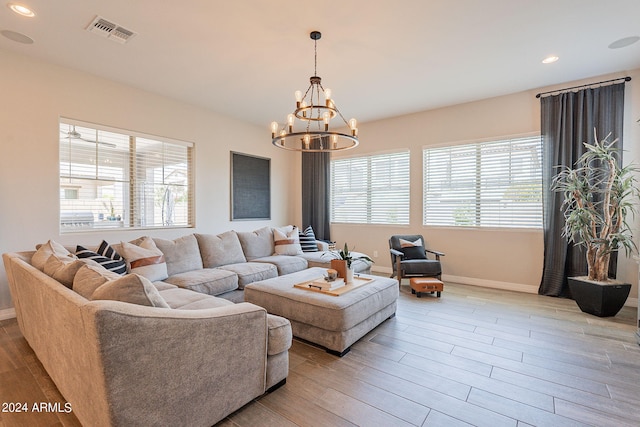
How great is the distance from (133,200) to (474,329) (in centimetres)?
473

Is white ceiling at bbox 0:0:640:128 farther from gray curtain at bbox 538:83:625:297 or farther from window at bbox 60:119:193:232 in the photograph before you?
window at bbox 60:119:193:232

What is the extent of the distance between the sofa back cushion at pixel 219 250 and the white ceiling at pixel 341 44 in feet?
7.11

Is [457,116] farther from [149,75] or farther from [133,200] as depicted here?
[133,200]

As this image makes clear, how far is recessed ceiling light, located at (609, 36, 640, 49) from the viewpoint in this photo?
3.04m

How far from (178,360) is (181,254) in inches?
97.0

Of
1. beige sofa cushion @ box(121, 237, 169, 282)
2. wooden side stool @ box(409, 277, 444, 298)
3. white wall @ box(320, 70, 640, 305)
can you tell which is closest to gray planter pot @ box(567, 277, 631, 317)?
white wall @ box(320, 70, 640, 305)

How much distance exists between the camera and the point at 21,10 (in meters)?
2.55

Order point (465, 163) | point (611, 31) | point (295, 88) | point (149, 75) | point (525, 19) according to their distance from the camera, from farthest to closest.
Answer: point (465, 163), point (295, 88), point (149, 75), point (611, 31), point (525, 19)

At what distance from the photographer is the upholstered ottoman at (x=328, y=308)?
8.11ft

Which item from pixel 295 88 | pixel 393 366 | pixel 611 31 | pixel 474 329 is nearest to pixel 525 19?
pixel 611 31

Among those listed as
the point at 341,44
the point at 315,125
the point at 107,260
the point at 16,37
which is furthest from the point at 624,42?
the point at 16,37

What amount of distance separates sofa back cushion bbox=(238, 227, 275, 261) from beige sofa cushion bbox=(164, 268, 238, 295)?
996 millimetres

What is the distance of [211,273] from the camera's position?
139 inches

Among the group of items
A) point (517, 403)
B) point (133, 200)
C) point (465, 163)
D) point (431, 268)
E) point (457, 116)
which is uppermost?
point (457, 116)
